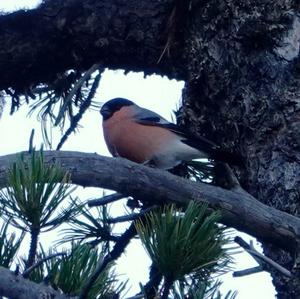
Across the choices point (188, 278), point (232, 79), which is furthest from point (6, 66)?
point (188, 278)

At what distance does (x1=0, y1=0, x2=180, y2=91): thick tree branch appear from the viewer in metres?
3.88

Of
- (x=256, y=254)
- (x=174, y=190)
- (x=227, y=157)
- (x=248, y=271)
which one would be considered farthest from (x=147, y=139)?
(x=256, y=254)

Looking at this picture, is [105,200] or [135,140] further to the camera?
[135,140]

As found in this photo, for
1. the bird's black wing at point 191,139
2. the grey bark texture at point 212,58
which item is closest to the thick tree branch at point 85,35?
the grey bark texture at point 212,58

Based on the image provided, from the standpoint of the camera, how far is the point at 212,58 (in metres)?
3.59

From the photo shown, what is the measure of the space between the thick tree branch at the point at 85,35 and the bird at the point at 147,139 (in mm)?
404

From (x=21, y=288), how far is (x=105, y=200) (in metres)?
0.71

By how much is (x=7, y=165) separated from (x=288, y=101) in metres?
1.22

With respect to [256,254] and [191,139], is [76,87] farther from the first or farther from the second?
[256,254]

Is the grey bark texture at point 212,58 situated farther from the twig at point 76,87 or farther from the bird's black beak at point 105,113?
the bird's black beak at point 105,113

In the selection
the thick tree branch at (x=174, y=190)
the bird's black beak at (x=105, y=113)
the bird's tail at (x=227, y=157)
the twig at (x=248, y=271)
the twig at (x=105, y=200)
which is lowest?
the twig at (x=248, y=271)

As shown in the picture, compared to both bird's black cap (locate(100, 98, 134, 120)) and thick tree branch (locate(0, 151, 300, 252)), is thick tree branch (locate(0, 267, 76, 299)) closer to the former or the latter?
thick tree branch (locate(0, 151, 300, 252))

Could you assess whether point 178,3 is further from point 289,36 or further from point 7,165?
point 7,165

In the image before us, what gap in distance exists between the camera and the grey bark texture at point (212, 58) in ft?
10.6
